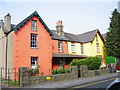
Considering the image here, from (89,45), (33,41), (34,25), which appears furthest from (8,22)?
(89,45)

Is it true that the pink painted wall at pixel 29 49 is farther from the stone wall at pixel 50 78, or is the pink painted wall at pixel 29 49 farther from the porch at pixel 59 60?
the stone wall at pixel 50 78

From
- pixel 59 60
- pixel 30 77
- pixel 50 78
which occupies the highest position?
pixel 59 60

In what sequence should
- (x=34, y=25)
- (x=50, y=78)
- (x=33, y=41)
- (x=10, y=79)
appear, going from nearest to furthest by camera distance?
(x=50, y=78) → (x=10, y=79) → (x=33, y=41) → (x=34, y=25)

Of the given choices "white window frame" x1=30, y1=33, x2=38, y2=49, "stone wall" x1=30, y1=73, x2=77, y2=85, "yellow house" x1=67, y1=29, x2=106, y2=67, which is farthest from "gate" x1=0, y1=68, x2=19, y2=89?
"yellow house" x1=67, y1=29, x2=106, y2=67

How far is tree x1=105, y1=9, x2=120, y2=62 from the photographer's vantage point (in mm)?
25672

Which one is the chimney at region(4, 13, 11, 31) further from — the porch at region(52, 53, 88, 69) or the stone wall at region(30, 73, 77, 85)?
the stone wall at region(30, 73, 77, 85)

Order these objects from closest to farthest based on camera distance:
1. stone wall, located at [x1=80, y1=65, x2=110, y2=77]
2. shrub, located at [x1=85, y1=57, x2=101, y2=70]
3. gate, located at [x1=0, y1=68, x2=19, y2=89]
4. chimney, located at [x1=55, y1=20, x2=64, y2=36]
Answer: gate, located at [x1=0, y1=68, x2=19, y2=89]
stone wall, located at [x1=80, y1=65, x2=110, y2=77]
shrub, located at [x1=85, y1=57, x2=101, y2=70]
chimney, located at [x1=55, y1=20, x2=64, y2=36]

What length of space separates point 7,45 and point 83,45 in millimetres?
16538

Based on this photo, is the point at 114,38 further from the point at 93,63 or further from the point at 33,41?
the point at 33,41

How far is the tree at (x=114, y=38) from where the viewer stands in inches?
1011

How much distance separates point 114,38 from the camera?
1028 inches

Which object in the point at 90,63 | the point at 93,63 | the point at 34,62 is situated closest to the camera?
the point at 34,62

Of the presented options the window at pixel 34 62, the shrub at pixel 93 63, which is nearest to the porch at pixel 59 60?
the window at pixel 34 62

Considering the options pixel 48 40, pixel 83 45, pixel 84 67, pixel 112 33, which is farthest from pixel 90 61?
pixel 112 33
